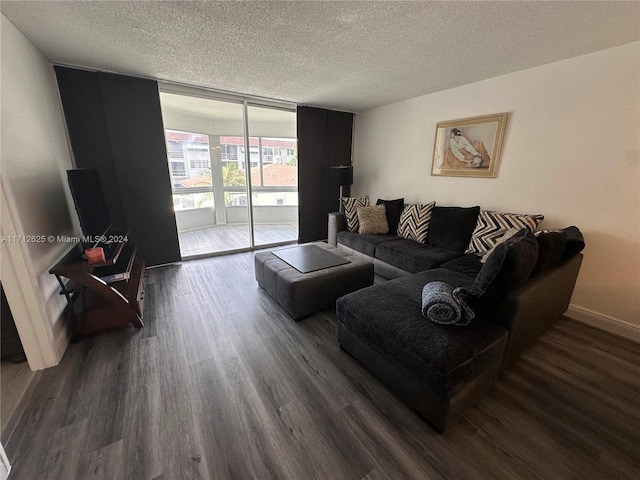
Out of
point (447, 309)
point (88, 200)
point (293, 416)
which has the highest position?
point (88, 200)

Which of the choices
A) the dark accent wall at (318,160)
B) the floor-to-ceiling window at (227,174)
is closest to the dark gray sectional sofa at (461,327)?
the dark accent wall at (318,160)

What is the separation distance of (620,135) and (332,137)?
3.46 metres

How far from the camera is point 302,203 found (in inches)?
178

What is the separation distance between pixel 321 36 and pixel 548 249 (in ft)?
7.37

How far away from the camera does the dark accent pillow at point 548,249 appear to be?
1.68 meters

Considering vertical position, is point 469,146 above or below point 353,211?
above

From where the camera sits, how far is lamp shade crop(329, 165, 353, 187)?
4.32m

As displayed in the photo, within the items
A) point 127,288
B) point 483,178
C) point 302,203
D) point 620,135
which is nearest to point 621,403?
point 620,135

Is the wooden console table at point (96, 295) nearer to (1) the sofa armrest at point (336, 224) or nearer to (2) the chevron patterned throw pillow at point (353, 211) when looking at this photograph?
(1) the sofa armrest at point (336, 224)

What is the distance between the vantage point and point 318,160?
4.49m

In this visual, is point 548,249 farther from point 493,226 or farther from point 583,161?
point 583,161

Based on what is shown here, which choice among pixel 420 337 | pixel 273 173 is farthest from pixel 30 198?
pixel 273 173

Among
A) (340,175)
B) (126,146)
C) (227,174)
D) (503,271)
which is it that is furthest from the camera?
(227,174)

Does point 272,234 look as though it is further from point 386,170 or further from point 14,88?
point 14,88
